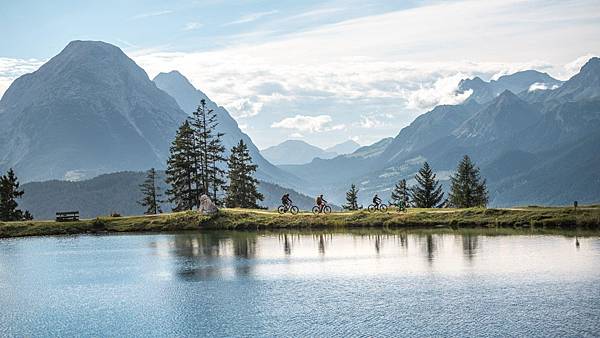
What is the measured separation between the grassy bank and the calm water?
11.6m

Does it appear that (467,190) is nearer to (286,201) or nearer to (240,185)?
(240,185)

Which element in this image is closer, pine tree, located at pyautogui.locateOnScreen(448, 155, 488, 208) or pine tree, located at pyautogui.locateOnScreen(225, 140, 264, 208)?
pine tree, located at pyautogui.locateOnScreen(225, 140, 264, 208)

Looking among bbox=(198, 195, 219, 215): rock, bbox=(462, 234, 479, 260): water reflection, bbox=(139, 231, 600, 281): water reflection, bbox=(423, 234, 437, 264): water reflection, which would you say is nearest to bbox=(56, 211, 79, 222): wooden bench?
bbox=(198, 195, 219, 215): rock

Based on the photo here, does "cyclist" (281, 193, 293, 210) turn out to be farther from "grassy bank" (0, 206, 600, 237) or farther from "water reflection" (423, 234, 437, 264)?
"water reflection" (423, 234, 437, 264)

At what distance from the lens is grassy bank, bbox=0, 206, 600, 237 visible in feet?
285

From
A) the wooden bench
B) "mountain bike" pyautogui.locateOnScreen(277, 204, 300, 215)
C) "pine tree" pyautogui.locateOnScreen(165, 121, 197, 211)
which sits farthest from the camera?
"pine tree" pyautogui.locateOnScreen(165, 121, 197, 211)

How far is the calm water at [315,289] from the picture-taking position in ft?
137

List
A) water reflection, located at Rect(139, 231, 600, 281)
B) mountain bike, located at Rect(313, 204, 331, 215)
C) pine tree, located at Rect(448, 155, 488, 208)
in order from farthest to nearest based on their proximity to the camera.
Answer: pine tree, located at Rect(448, 155, 488, 208) < mountain bike, located at Rect(313, 204, 331, 215) < water reflection, located at Rect(139, 231, 600, 281)

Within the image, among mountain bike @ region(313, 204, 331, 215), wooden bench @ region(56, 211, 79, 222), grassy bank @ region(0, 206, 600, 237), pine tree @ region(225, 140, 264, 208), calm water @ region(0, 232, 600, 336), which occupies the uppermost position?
pine tree @ region(225, 140, 264, 208)

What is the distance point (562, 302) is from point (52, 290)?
40606mm

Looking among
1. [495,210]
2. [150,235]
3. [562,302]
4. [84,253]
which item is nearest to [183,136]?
[150,235]

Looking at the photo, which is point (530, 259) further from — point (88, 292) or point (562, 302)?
point (88, 292)

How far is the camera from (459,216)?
311 feet

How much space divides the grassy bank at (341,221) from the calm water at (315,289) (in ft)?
38.1
